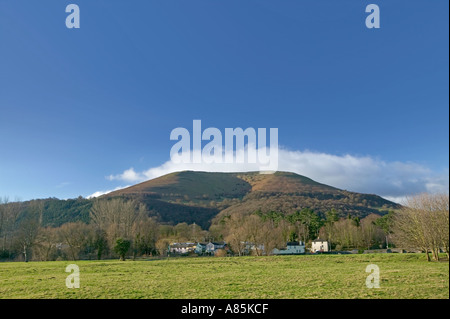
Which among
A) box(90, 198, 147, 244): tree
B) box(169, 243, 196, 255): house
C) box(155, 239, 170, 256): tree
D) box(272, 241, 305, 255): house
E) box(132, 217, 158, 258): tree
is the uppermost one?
box(90, 198, 147, 244): tree

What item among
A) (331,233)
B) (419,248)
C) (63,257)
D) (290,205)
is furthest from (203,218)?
→ (419,248)

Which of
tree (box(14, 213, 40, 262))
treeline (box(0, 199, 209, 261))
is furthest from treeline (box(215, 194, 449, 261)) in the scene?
tree (box(14, 213, 40, 262))

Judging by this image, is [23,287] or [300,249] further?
[300,249]

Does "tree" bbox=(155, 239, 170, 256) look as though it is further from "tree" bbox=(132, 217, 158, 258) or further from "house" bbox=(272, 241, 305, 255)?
"house" bbox=(272, 241, 305, 255)

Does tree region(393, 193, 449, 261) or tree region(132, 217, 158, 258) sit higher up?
tree region(393, 193, 449, 261)

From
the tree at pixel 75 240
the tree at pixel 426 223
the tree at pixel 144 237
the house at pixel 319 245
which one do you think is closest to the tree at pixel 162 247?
the tree at pixel 144 237

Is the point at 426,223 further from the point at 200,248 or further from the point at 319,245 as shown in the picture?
the point at 200,248

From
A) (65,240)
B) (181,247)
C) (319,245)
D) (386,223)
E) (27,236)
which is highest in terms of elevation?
(27,236)

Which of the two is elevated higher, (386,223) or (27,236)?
(27,236)

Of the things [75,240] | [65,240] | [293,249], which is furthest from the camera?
[293,249]

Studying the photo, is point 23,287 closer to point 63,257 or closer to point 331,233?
point 63,257

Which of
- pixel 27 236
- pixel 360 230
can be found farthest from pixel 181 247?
pixel 360 230
